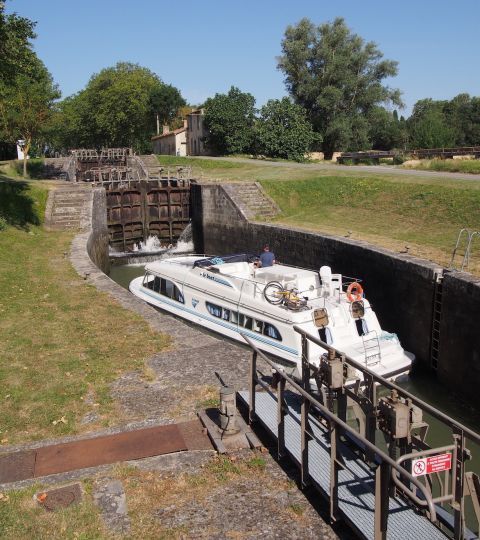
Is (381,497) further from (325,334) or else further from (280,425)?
(325,334)

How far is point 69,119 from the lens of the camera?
67.8 m

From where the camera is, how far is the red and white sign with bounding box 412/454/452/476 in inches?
165

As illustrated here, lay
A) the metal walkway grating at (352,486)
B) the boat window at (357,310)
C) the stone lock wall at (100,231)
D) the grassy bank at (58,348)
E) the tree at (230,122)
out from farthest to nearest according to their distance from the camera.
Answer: the tree at (230,122) → the stone lock wall at (100,231) → the boat window at (357,310) → the grassy bank at (58,348) → the metal walkway grating at (352,486)

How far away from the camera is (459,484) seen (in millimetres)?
4457

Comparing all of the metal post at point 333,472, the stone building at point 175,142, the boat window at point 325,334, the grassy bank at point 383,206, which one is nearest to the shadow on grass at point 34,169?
the stone building at point 175,142

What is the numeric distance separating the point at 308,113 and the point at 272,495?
156 ft

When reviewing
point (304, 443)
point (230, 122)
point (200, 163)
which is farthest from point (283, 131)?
point (304, 443)

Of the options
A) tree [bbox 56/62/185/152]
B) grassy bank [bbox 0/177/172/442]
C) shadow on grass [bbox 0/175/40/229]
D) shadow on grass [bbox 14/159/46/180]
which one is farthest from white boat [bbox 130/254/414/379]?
tree [bbox 56/62/185/152]

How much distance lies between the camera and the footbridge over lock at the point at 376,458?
14.0 ft

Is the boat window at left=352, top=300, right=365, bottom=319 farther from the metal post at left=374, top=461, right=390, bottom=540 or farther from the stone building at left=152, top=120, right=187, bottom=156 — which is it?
the stone building at left=152, top=120, right=187, bottom=156

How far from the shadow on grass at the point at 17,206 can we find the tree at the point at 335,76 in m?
30.1

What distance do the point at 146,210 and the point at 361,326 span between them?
18604mm

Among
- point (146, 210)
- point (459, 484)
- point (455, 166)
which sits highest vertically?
point (455, 166)

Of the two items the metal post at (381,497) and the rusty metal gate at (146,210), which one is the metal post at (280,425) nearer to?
the metal post at (381,497)
